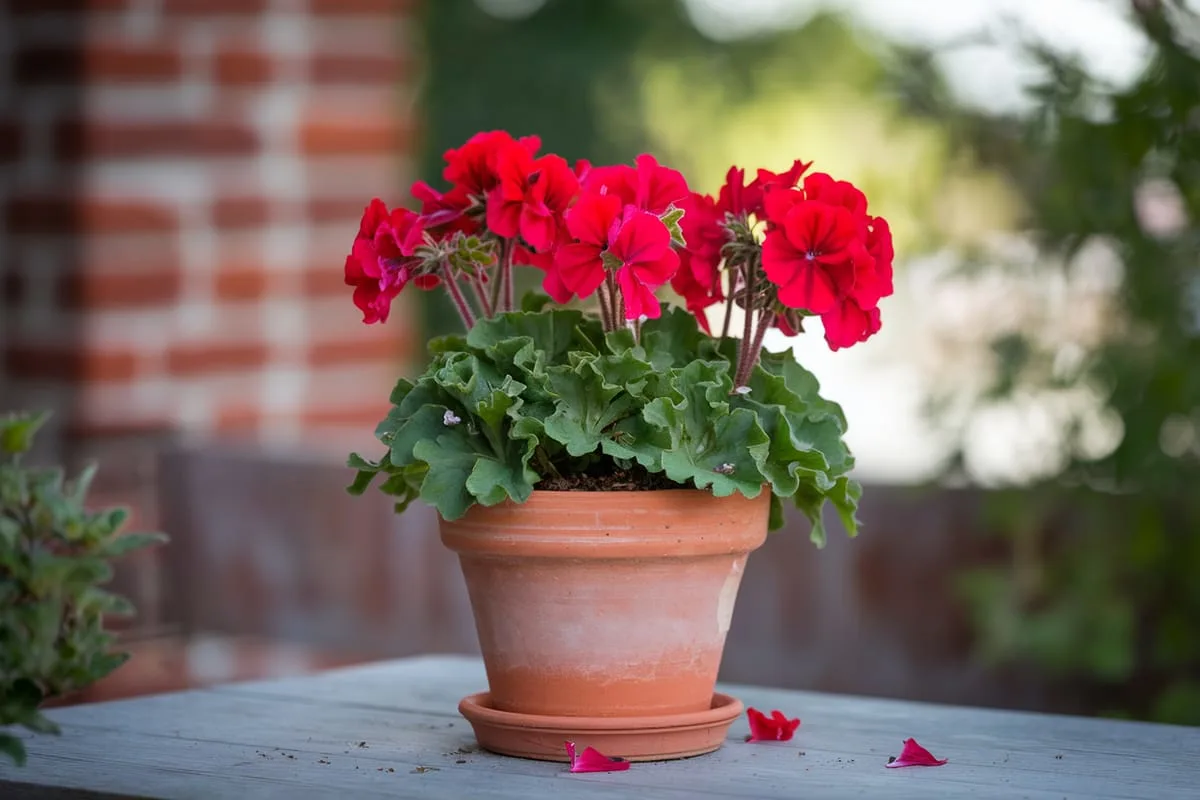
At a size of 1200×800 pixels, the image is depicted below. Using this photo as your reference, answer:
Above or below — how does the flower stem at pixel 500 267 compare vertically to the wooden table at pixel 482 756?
above

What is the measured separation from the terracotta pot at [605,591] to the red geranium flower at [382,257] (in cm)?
19

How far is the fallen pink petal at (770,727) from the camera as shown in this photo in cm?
125

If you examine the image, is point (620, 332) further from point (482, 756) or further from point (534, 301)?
point (482, 756)

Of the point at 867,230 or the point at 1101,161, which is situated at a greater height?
the point at 1101,161

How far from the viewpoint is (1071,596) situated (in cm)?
221

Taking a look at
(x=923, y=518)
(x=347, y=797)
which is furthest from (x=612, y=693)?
(x=923, y=518)

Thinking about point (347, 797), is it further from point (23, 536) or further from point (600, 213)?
point (23, 536)

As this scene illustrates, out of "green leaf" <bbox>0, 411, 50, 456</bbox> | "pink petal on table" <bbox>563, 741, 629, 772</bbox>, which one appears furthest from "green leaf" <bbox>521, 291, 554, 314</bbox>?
"green leaf" <bbox>0, 411, 50, 456</bbox>

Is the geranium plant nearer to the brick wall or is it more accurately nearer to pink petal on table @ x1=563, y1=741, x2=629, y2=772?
pink petal on table @ x1=563, y1=741, x2=629, y2=772

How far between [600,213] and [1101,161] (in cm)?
134

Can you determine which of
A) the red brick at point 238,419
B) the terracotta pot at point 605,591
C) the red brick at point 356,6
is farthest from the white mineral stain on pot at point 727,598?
the red brick at point 356,6

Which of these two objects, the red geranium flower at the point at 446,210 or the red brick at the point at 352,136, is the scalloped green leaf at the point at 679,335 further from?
the red brick at the point at 352,136

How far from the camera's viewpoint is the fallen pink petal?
1.25 metres

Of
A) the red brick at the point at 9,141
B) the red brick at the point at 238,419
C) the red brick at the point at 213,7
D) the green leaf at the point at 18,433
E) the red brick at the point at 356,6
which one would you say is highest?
the red brick at the point at 356,6
